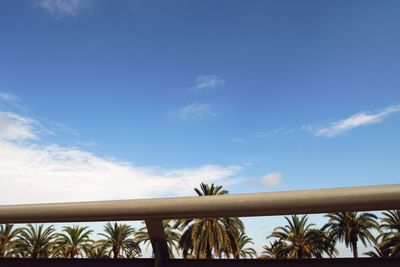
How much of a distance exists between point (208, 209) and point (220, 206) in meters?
0.09

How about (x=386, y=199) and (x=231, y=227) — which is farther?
(x=231, y=227)

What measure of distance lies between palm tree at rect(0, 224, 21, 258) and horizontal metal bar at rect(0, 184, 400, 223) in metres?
37.5

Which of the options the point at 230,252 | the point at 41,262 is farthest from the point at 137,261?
the point at 230,252

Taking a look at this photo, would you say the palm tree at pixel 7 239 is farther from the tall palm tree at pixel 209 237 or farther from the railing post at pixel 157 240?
the railing post at pixel 157 240

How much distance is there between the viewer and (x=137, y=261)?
354 centimetres

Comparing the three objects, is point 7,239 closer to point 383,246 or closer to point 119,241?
point 119,241

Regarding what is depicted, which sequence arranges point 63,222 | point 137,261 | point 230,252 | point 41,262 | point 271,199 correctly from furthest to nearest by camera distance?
1. point 230,252
2. point 41,262
3. point 137,261
4. point 63,222
5. point 271,199

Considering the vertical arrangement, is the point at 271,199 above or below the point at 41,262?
above

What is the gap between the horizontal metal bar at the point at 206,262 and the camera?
3.01 meters

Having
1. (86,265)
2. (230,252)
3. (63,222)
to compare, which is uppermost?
(63,222)

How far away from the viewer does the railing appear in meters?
2.65

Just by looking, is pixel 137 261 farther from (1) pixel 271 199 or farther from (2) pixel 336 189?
(2) pixel 336 189

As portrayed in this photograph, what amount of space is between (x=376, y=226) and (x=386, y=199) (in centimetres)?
3824

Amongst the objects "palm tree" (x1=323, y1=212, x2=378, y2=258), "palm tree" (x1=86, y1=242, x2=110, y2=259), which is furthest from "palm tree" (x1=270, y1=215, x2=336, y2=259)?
"palm tree" (x1=86, y1=242, x2=110, y2=259)
